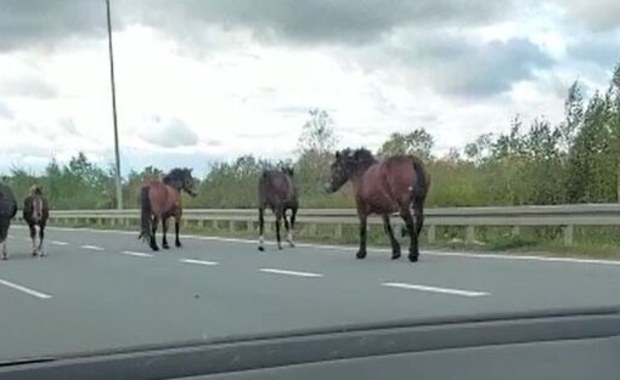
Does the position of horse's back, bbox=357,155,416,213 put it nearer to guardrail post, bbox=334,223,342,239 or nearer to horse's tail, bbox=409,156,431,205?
horse's tail, bbox=409,156,431,205

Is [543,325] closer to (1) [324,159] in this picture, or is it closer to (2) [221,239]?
(2) [221,239]

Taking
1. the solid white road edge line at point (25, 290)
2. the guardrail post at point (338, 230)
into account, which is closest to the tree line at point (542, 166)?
the guardrail post at point (338, 230)

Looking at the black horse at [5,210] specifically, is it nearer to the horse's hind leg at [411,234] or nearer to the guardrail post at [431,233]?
the guardrail post at [431,233]

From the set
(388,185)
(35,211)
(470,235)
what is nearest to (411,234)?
(388,185)

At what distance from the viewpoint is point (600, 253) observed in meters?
17.4

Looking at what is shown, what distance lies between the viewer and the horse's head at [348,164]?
64.7 ft

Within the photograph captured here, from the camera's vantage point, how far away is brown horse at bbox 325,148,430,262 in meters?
18.3

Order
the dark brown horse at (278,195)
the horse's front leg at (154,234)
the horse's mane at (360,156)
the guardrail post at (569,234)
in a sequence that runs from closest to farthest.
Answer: the guardrail post at (569,234) < the horse's mane at (360,156) < the dark brown horse at (278,195) < the horse's front leg at (154,234)

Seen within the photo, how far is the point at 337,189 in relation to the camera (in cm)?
2120

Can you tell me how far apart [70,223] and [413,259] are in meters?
41.8

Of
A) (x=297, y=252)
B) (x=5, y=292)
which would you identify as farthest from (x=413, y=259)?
(x=5, y=292)

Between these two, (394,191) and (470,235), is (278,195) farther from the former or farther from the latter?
(394,191)

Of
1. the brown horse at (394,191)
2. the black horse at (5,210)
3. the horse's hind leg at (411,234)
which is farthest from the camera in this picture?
the black horse at (5,210)

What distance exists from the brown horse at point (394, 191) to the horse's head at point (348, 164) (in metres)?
0.02
